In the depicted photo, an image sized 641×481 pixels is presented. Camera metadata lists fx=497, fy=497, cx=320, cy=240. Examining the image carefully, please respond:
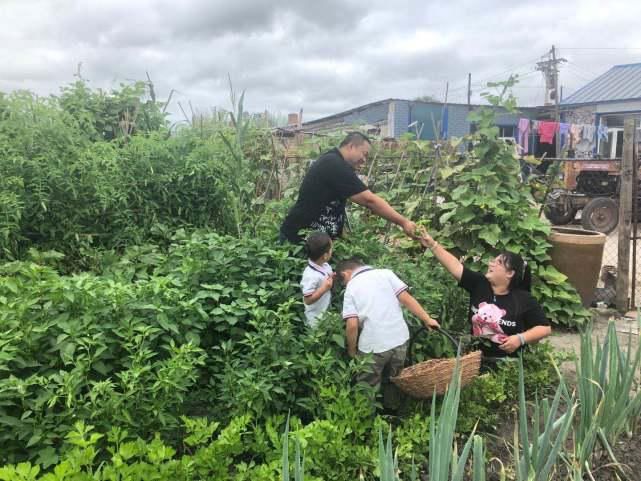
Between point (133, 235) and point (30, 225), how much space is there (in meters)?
0.73

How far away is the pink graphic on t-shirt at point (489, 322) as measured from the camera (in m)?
3.14

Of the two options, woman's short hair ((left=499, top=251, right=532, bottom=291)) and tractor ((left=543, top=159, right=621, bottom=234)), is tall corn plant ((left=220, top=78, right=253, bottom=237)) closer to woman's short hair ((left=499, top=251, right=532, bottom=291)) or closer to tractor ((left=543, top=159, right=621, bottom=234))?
woman's short hair ((left=499, top=251, right=532, bottom=291))

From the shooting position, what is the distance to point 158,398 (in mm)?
1986

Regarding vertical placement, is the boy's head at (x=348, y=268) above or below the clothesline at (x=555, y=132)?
below

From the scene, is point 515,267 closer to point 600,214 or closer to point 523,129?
point 600,214

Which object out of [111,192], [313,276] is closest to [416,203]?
[313,276]

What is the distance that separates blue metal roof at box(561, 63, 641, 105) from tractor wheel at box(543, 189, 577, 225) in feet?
38.1

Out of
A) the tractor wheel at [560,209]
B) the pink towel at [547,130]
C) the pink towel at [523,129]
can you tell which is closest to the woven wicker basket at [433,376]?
the tractor wheel at [560,209]

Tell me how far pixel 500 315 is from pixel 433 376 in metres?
0.92

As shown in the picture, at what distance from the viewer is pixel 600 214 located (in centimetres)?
1033

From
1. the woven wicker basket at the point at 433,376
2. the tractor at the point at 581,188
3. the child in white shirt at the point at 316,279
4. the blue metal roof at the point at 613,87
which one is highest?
the blue metal roof at the point at 613,87

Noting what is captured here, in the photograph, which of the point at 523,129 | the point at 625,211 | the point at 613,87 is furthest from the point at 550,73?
the point at 625,211

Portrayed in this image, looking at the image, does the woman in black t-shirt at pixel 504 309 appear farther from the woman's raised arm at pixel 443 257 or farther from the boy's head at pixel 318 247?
the boy's head at pixel 318 247

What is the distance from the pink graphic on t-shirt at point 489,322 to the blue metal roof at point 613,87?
67.9 ft
